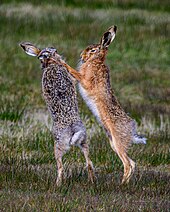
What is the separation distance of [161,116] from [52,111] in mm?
5803

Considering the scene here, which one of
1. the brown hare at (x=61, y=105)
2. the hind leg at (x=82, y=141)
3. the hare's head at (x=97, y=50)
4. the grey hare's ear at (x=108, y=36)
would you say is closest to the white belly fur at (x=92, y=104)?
the brown hare at (x=61, y=105)

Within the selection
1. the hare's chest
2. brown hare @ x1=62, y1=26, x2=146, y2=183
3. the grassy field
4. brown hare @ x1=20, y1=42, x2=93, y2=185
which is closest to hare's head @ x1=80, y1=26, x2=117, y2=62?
brown hare @ x1=62, y1=26, x2=146, y2=183

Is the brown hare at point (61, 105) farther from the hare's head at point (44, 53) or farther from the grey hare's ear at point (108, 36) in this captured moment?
the grey hare's ear at point (108, 36)

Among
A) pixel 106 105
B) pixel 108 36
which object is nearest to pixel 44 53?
pixel 108 36

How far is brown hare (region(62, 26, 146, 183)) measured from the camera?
8.82 metres

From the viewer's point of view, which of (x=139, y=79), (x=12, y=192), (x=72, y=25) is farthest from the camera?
(x=72, y=25)

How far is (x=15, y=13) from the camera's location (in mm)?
24344

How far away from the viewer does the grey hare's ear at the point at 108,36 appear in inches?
368

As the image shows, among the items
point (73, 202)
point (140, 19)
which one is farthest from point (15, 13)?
point (73, 202)

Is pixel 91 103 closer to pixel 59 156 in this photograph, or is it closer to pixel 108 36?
pixel 59 156

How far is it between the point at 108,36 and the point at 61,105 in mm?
1122

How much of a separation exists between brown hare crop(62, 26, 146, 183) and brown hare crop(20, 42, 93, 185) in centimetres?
17

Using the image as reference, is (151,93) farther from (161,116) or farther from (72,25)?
(72,25)

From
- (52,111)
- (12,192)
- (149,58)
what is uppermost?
(52,111)
